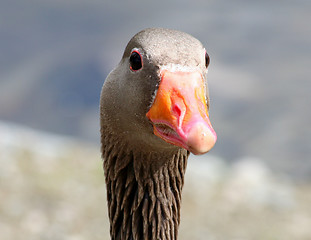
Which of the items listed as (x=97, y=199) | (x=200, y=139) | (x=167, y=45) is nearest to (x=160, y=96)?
(x=167, y=45)

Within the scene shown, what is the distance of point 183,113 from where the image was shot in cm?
282

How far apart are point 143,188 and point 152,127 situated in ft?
2.18

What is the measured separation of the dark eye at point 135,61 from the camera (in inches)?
130

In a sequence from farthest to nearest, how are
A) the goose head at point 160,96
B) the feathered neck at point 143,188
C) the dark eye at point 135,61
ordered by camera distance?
the feathered neck at point 143,188 → the dark eye at point 135,61 → the goose head at point 160,96

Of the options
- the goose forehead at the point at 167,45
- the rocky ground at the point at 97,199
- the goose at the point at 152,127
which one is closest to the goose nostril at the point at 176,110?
the goose at the point at 152,127

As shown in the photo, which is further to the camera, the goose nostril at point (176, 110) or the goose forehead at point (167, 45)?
the goose forehead at point (167, 45)

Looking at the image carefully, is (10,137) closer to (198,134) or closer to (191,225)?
(191,225)

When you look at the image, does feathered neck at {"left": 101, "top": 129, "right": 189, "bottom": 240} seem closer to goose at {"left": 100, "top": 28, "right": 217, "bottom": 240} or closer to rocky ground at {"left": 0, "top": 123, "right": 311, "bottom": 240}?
goose at {"left": 100, "top": 28, "right": 217, "bottom": 240}

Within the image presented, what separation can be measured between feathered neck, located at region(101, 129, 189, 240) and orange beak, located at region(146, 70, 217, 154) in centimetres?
55

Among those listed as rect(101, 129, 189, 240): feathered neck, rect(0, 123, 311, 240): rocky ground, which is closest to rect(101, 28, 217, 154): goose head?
rect(101, 129, 189, 240): feathered neck

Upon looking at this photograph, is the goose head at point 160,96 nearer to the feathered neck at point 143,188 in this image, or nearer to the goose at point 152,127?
the goose at point 152,127

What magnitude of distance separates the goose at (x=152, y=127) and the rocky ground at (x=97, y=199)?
4076 mm

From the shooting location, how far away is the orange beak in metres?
2.65

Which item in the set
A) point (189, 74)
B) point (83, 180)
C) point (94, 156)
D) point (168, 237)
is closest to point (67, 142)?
point (94, 156)
